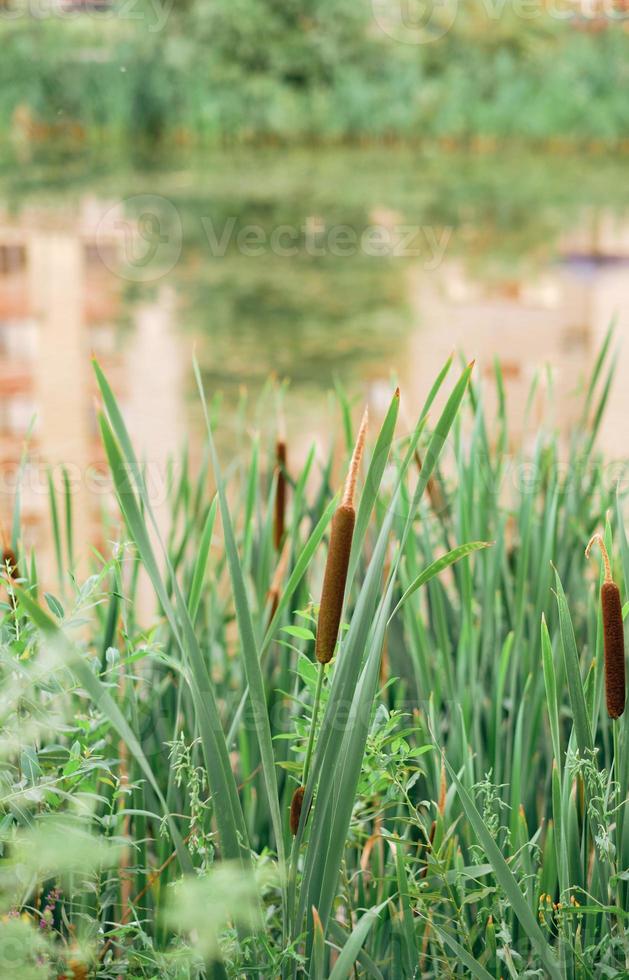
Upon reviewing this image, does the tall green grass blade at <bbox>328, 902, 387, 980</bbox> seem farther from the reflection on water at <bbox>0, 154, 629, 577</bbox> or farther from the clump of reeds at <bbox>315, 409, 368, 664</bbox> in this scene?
the reflection on water at <bbox>0, 154, 629, 577</bbox>

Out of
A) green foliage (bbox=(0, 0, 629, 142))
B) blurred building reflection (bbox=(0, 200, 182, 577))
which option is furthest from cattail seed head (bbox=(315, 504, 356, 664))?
green foliage (bbox=(0, 0, 629, 142))

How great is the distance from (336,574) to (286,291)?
512 centimetres

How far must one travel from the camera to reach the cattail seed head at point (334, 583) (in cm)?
48

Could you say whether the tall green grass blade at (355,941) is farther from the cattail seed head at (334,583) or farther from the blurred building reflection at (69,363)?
the blurred building reflection at (69,363)

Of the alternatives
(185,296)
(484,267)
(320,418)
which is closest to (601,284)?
(484,267)

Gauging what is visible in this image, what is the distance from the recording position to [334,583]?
1.59ft

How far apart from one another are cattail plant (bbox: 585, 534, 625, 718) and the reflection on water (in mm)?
2086

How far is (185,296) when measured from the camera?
17.3ft

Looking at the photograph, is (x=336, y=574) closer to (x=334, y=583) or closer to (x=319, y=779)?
(x=334, y=583)

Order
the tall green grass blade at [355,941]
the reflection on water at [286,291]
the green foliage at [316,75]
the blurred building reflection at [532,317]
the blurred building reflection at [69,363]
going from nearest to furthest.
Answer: the tall green grass blade at [355,941], the blurred building reflection at [69,363], the reflection on water at [286,291], the blurred building reflection at [532,317], the green foliage at [316,75]

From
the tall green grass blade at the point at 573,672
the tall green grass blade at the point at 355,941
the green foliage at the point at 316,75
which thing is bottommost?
the tall green grass blade at the point at 355,941

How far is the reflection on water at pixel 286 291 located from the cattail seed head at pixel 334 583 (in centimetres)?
209

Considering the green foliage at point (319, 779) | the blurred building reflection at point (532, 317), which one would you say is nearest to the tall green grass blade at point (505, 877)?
the green foliage at point (319, 779)

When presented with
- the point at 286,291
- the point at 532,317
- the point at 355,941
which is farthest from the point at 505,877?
the point at 286,291
